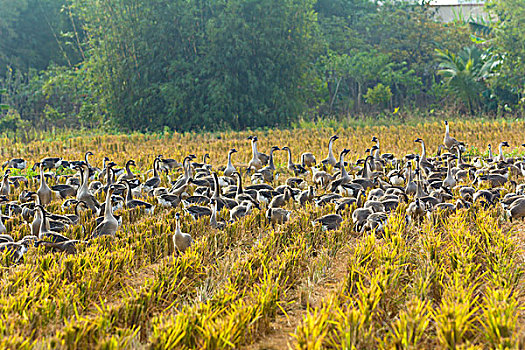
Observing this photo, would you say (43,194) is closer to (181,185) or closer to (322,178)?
(181,185)

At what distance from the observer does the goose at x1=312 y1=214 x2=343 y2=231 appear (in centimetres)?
741

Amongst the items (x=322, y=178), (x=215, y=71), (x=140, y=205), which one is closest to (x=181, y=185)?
(x=140, y=205)

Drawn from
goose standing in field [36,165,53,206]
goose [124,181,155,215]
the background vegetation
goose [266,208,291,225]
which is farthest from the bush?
goose standing in field [36,165,53,206]

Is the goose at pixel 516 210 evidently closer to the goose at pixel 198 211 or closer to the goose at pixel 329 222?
the goose at pixel 329 222

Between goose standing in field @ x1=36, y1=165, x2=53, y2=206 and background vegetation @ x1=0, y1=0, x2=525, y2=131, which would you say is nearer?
goose standing in field @ x1=36, y1=165, x2=53, y2=206

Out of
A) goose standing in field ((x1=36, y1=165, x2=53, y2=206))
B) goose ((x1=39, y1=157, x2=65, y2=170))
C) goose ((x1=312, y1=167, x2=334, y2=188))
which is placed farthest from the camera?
goose ((x1=39, y1=157, x2=65, y2=170))

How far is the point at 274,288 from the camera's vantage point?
15.8 ft

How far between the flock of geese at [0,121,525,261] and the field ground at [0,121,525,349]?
A: 22cm

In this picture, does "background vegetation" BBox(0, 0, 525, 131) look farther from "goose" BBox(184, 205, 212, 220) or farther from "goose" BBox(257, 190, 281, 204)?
"goose" BBox(184, 205, 212, 220)

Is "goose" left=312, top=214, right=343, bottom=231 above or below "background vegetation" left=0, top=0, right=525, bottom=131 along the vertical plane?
below

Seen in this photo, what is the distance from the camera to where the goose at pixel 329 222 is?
24.3ft

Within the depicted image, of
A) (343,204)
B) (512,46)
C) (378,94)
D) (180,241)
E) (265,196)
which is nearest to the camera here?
(180,241)

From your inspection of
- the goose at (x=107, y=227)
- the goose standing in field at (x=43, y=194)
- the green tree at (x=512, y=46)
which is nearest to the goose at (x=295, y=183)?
the goose at (x=107, y=227)

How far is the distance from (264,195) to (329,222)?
214cm
